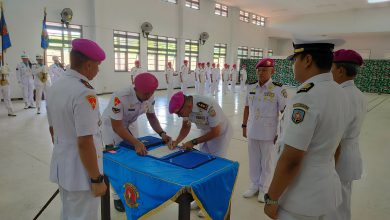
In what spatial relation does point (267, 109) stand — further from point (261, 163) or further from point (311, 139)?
point (311, 139)

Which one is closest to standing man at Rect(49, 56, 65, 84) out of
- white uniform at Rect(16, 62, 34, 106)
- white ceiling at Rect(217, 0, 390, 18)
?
white uniform at Rect(16, 62, 34, 106)

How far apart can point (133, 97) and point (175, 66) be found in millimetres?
13055

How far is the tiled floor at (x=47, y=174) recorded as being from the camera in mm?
2777

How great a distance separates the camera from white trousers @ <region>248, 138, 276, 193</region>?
3080 mm

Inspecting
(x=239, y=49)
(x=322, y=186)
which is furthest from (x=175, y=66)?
(x=322, y=186)

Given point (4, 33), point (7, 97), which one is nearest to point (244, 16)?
point (4, 33)

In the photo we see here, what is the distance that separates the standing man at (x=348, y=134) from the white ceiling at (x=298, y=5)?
16.6 meters

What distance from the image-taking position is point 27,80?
884 centimetres

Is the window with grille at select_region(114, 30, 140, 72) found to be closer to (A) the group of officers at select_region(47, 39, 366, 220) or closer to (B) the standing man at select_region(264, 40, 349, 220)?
(A) the group of officers at select_region(47, 39, 366, 220)

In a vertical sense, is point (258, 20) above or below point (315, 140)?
above

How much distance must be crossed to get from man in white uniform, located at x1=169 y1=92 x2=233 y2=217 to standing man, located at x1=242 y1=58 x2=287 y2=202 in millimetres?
391

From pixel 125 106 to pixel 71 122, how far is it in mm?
1122

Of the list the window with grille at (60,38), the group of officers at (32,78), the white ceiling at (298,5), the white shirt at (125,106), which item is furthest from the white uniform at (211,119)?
the white ceiling at (298,5)

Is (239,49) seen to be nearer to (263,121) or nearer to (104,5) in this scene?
(104,5)
